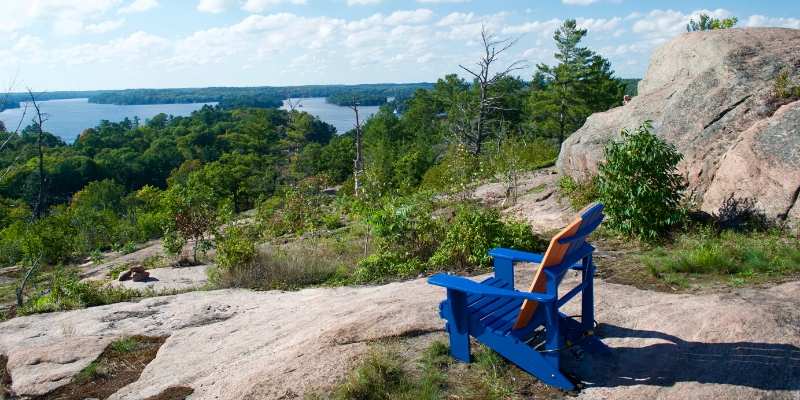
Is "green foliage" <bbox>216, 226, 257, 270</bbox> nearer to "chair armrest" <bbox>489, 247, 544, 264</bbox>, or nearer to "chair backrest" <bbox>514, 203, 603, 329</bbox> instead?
"chair armrest" <bbox>489, 247, 544, 264</bbox>

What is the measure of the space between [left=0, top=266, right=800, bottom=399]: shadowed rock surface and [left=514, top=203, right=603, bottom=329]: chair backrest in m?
0.60

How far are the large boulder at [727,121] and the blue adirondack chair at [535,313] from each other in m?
4.59

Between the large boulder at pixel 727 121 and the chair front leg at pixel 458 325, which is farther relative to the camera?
the large boulder at pixel 727 121

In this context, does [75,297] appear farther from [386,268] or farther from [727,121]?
[727,121]

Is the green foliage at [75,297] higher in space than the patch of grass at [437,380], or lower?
lower

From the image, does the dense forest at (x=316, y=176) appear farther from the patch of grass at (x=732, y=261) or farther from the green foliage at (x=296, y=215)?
the patch of grass at (x=732, y=261)

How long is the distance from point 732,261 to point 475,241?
293 cm

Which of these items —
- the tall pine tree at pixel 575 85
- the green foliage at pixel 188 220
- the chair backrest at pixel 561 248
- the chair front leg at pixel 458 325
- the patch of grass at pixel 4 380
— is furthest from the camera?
the tall pine tree at pixel 575 85

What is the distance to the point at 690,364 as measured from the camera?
4.10 metres

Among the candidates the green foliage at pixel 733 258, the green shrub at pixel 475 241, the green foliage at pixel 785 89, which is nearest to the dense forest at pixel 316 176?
the green shrub at pixel 475 241

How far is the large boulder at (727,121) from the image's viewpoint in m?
7.61

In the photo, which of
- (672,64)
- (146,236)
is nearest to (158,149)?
(146,236)

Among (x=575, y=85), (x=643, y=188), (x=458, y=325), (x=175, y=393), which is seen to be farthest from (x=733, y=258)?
(x=575, y=85)

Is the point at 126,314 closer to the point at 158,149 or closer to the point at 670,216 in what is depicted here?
the point at 670,216
